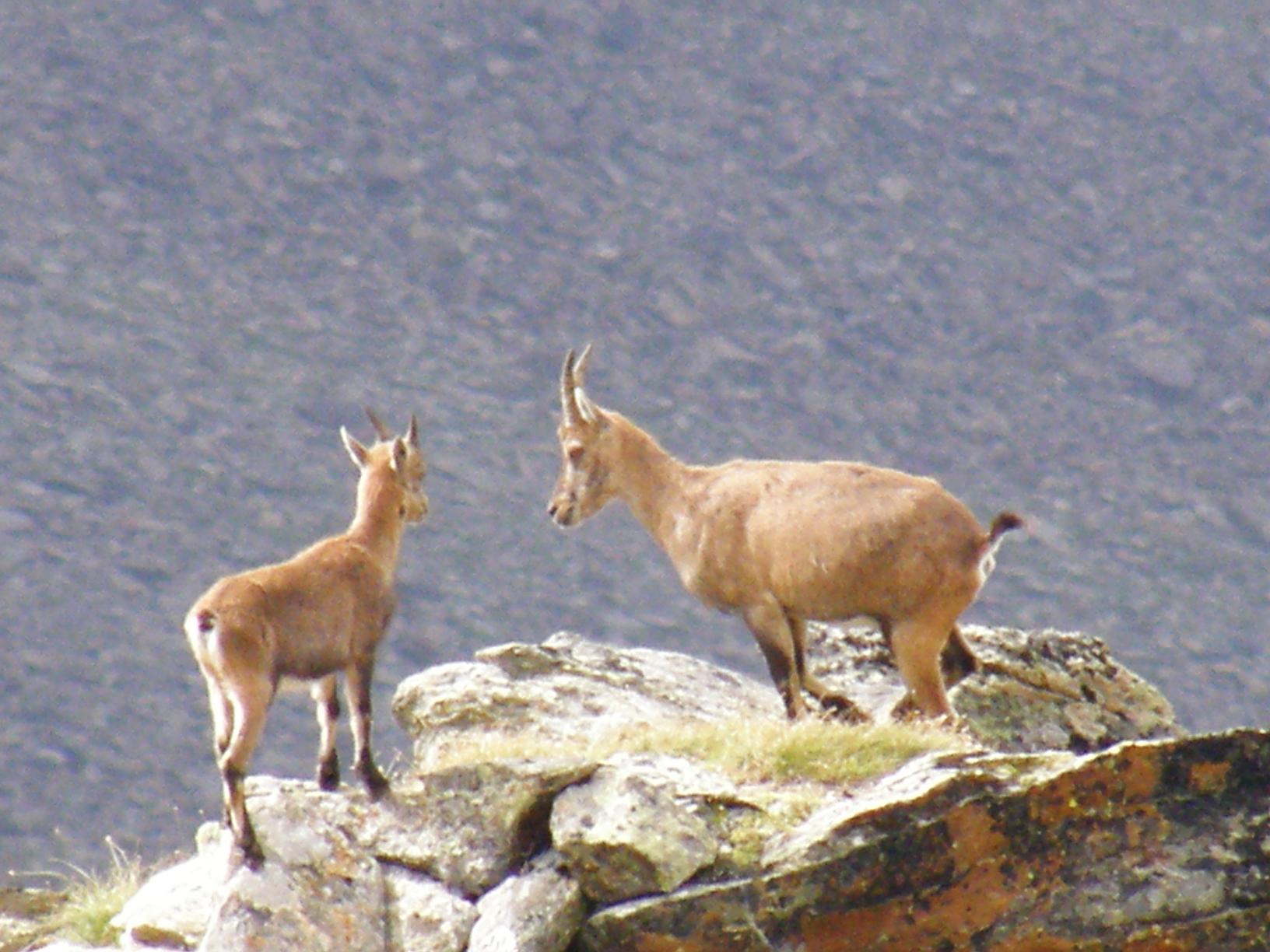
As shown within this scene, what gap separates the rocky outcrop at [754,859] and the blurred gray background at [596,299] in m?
43.9

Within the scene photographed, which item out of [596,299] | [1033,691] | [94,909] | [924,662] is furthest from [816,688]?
[596,299]

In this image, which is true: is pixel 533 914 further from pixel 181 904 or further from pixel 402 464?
pixel 402 464

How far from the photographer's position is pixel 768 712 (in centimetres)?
1352

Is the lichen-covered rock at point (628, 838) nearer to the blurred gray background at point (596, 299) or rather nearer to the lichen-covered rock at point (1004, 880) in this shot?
the lichen-covered rock at point (1004, 880)

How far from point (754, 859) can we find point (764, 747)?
4.09ft

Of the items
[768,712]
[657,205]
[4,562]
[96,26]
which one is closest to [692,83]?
[657,205]

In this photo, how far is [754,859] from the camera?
9.45 metres

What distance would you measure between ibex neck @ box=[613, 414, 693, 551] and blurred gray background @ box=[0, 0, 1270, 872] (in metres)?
39.7

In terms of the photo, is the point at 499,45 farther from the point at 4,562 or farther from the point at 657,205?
the point at 4,562

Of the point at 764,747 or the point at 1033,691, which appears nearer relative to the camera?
the point at 764,747

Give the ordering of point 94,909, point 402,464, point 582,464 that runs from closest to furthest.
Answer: point 94,909, point 402,464, point 582,464

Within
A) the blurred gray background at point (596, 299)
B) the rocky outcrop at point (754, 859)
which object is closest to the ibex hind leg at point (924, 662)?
the rocky outcrop at point (754, 859)

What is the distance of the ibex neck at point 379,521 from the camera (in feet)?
38.7

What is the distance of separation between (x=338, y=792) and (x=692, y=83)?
77100 mm
